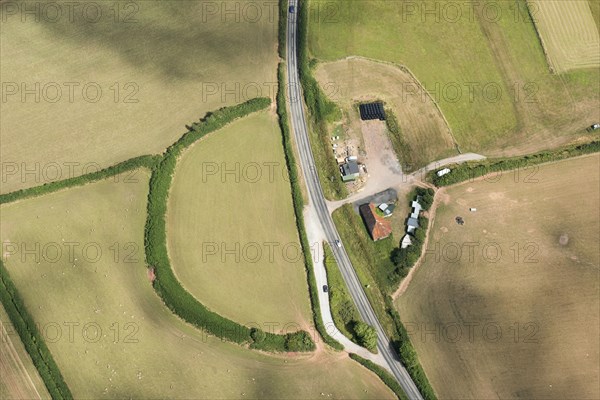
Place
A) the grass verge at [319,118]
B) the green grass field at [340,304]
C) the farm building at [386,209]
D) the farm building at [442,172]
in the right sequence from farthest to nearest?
the farm building at [442,172]
the grass verge at [319,118]
the farm building at [386,209]
the green grass field at [340,304]

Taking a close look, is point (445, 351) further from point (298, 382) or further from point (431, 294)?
point (298, 382)

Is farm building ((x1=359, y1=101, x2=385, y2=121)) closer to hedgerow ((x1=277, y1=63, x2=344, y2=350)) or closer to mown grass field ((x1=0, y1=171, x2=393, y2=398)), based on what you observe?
hedgerow ((x1=277, y1=63, x2=344, y2=350))

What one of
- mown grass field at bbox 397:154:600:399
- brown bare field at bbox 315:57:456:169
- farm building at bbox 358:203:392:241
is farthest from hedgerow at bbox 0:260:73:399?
brown bare field at bbox 315:57:456:169

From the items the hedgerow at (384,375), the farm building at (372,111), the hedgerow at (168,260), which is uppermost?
the farm building at (372,111)

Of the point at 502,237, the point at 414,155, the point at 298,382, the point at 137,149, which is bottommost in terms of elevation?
the point at 298,382

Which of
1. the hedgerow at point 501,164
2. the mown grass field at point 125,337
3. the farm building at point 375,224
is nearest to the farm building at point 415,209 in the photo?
the farm building at point 375,224

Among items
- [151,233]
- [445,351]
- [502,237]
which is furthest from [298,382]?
[502,237]

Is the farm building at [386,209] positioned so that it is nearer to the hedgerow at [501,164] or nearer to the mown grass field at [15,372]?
the hedgerow at [501,164]
